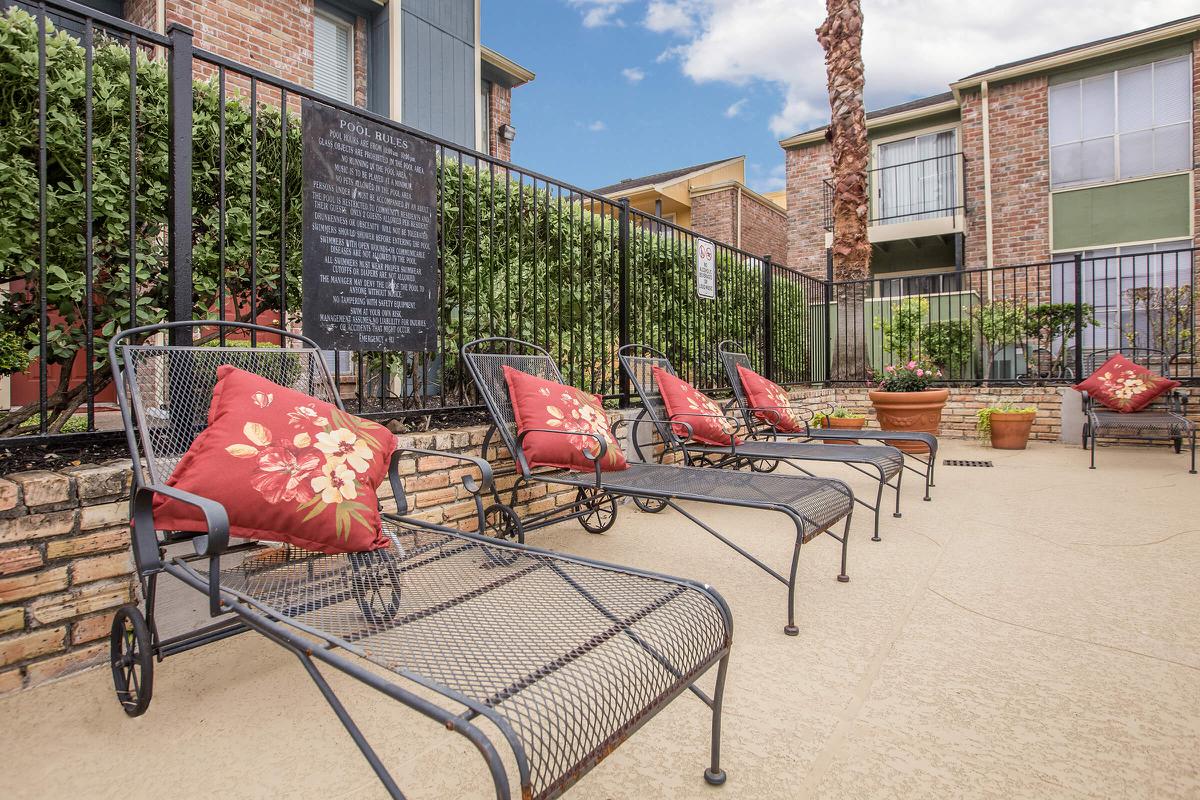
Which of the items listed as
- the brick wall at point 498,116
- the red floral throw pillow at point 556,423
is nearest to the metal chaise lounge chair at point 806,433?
the red floral throw pillow at point 556,423

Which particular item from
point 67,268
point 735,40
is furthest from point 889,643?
point 735,40

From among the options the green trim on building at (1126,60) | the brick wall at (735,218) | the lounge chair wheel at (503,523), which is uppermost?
the green trim on building at (1126,60)

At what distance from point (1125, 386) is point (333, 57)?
370 inches

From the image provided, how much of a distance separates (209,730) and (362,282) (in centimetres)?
182

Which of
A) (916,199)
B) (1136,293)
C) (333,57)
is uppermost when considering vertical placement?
(916,199)

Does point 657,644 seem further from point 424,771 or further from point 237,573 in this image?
point 237,573

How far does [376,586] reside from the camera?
4.85ft

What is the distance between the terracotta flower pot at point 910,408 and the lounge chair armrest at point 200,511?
6407 millimetres

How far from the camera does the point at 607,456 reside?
9.48ft

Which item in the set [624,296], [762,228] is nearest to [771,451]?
[624,296]

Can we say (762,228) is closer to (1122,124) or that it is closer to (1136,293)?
(1122,124)

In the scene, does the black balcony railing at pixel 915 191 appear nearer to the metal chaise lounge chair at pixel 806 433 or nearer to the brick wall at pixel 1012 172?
the brick wall at pixel 1012 172

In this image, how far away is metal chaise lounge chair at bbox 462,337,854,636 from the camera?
7.32ft

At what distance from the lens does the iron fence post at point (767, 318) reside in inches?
268
